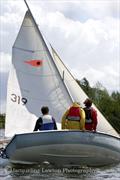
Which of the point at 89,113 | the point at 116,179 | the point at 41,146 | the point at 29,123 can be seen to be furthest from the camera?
the point at 29,123

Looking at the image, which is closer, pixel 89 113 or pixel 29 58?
pixel 89 113

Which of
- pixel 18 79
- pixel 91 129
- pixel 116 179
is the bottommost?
pixel 116 179

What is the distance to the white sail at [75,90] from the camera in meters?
22.6

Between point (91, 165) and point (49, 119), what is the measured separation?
83.2 inches

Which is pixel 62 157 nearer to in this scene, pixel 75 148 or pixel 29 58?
pixel 75 148

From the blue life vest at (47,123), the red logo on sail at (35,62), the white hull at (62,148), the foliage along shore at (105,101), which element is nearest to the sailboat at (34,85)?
the red logo on sail at (35,62)

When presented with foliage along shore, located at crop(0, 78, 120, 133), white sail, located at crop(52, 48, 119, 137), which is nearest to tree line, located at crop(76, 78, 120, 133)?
foliage along shore, located at crop(0, 78, 120, 133)

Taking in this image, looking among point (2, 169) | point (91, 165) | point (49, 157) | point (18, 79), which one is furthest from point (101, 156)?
point (18, 79)

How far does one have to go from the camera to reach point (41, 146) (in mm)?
18656

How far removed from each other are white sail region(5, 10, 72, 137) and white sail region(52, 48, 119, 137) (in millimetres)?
271

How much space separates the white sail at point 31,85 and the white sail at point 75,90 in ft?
0.89

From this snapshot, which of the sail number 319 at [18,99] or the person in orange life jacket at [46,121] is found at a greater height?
the sail number 319 at [18,99]

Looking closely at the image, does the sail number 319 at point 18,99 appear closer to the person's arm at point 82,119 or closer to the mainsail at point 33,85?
the mainsail at point 33,85

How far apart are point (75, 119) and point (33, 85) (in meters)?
4.57
